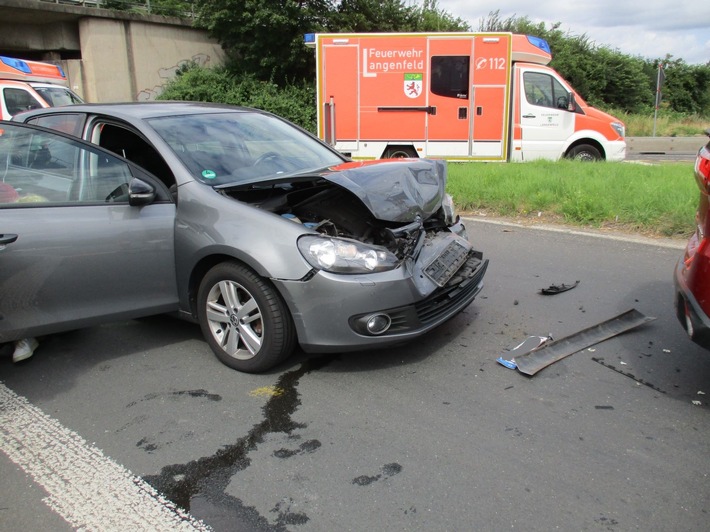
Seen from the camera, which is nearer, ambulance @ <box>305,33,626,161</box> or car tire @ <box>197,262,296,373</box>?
car tire @ <box>197,262,296,373</box>

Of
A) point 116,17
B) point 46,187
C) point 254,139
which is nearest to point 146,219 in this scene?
point 46,187

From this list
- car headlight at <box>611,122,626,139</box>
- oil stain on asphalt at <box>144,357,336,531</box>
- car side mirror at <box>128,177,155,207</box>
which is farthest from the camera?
car headlight at <box>611,122,626,139</box>

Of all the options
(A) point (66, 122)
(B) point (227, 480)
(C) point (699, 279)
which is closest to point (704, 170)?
(C) point (699, 279)

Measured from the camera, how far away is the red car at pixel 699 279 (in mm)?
2875

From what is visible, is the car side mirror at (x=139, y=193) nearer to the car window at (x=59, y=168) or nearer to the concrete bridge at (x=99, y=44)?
the car window at (x=59, y=168)

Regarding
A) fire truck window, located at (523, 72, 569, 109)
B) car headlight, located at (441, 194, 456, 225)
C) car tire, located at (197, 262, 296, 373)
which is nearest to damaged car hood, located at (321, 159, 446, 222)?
car headlight, located at (441, 194, 456, 225)

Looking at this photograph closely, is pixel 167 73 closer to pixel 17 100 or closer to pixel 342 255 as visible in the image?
pixel 17 100

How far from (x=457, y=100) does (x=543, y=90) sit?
185 cm

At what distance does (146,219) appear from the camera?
146 inches

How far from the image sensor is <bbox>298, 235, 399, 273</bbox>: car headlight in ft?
10.8

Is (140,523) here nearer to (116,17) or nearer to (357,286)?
(357,286)

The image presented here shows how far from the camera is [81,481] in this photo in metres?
2.68

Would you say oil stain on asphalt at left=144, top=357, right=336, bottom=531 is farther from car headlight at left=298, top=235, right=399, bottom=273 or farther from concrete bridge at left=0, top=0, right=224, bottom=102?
concrete bridge at left=0, top=0, right=224, bottom=102

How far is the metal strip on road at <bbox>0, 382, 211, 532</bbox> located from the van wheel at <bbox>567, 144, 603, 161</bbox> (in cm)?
1186
